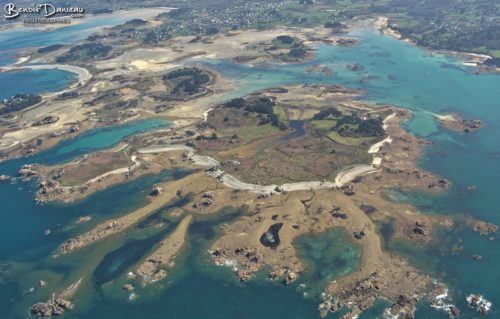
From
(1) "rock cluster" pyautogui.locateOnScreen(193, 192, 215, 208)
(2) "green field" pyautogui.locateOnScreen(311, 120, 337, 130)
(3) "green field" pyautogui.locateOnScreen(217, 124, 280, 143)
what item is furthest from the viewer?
(2) "green field" pyautogui.locateOnScreen(311, 120, 337, 130)

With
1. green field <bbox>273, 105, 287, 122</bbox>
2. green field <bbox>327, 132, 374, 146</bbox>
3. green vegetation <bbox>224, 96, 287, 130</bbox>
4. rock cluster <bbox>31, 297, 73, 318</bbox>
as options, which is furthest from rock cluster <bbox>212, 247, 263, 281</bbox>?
green field <bbox>273, 105, 287, 122</bbox>

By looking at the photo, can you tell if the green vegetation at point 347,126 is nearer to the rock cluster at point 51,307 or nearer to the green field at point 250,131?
the green field at point 250,131

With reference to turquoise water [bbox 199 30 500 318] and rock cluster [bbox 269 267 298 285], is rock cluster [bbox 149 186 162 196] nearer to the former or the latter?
rock cluster [bbox 269 267 298 285]

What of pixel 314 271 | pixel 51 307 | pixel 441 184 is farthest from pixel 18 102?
pixel 441 184

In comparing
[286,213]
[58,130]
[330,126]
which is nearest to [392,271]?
[286,213]

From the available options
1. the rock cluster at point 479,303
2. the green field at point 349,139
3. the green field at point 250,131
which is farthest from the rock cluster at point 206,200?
Answer: the rock cluster at point 479,303
